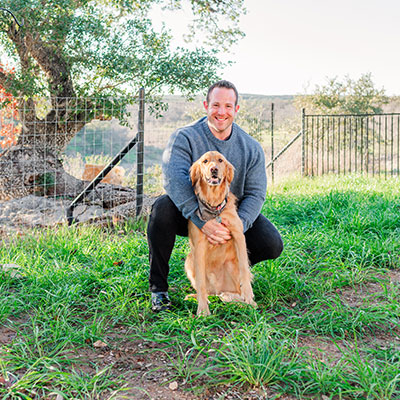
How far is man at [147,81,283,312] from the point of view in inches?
122

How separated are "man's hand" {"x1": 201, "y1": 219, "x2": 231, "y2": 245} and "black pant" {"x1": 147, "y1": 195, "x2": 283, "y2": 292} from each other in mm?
288

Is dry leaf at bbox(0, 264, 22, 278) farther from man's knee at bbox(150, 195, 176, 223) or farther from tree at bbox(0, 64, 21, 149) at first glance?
tree at bbox(0, 64, 21, 149)

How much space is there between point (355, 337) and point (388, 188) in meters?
5.67

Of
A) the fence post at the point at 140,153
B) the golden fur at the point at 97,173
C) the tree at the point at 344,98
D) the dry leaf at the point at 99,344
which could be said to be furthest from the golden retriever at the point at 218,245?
the tree at the point at 344,98

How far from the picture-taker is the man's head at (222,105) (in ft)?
10.3

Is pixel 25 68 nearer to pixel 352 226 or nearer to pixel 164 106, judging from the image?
pixel 164 106

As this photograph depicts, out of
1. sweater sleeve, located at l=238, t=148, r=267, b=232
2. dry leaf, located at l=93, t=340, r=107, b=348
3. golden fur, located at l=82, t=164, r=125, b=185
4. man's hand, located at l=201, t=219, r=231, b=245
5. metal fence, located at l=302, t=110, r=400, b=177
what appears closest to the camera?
dry leaf, located at l=93, t=340, r=107, b=348

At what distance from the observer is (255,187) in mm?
3336

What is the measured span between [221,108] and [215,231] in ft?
2.92

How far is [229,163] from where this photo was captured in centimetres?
312

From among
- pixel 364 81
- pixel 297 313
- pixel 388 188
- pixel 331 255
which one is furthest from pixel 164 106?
pixel 364 81

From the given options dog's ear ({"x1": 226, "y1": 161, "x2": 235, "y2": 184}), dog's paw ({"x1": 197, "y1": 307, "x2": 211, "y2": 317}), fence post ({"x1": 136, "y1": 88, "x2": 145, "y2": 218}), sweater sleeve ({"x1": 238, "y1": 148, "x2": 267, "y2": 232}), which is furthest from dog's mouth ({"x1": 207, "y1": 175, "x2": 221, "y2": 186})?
fence post ({"x1": 136, "y1": 88, "x2": 145, "y2": 218})

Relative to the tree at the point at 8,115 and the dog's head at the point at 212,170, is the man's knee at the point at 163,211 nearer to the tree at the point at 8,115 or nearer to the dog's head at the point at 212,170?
the dog's head at the point at 212,170

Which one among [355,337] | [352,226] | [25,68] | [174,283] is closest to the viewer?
[355,337]
